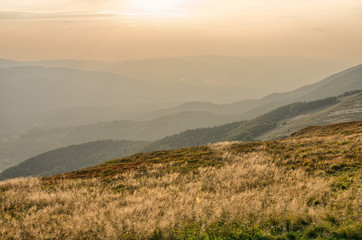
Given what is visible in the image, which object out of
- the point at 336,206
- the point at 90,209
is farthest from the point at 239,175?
the point at 90,209

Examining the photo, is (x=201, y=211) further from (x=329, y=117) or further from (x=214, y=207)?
(x=329, y=117)

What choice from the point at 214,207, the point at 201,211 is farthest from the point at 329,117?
the point at 201,211

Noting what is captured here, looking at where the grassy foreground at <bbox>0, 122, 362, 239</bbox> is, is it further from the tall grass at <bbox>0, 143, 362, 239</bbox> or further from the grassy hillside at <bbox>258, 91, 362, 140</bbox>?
the grassy hillside at <bbox>258, 91, 362, 140</bbox>

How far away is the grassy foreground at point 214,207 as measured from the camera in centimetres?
810

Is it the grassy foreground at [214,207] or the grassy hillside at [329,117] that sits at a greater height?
the grassy foreground at [214,207]

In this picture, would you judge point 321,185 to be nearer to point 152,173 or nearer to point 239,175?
point 239,175

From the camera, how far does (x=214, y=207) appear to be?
998 centimetres

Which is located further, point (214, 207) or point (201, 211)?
point (214, 207)

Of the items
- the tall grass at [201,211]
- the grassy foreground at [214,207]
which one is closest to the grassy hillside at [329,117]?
the grassy foreground at [214,207]

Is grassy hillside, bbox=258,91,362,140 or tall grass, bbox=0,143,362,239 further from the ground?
tall grass, bbox=0,143,362,239

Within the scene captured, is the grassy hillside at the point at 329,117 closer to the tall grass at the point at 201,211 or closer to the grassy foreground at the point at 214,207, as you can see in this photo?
the grassy foreground at the point at 214,207

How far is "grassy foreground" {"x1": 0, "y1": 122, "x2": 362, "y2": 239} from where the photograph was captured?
8.10 m

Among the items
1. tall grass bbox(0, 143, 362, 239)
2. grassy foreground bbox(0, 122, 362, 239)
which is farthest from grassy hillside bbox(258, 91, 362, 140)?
tall grass bbox(0, 143, 362, 239)

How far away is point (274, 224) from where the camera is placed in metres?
8.38
